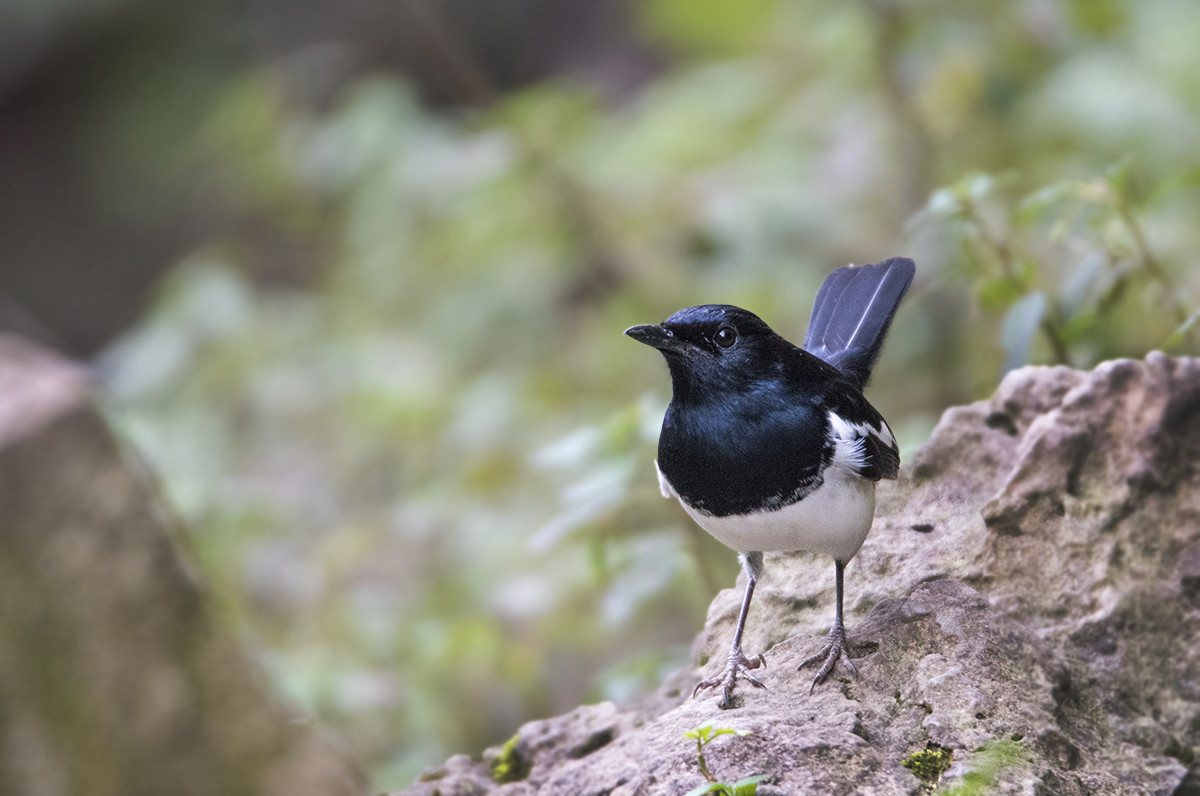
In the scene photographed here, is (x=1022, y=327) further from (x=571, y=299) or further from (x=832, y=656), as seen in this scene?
(x=571, y=299)

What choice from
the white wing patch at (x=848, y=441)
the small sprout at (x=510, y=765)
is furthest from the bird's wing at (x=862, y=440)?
the small sprout at (x=510, y=765)

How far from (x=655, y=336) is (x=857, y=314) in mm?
902

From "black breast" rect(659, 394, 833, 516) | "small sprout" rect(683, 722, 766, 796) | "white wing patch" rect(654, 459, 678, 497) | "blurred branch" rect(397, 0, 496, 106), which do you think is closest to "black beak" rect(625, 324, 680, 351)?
"black breast" rect(659, 394, 833, 516)

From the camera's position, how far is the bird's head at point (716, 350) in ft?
8.53

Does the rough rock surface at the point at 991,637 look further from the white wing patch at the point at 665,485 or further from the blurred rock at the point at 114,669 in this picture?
the blurred rock at the point at 114,669

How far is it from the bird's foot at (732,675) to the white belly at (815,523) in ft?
0.82

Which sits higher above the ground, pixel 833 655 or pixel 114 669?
pixel 114 669

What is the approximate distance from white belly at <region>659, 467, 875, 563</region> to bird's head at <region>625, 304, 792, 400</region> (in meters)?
0.28

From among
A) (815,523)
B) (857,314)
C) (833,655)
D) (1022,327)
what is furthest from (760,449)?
(1022,327)

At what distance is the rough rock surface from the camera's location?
2.23m

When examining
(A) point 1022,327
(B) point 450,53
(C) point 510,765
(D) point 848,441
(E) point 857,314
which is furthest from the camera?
(B) point 450,53

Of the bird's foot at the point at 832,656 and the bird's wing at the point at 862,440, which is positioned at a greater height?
the bird's wing at the point at 862,440

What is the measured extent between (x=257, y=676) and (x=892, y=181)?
4232 millimetres

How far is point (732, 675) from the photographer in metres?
2.54
